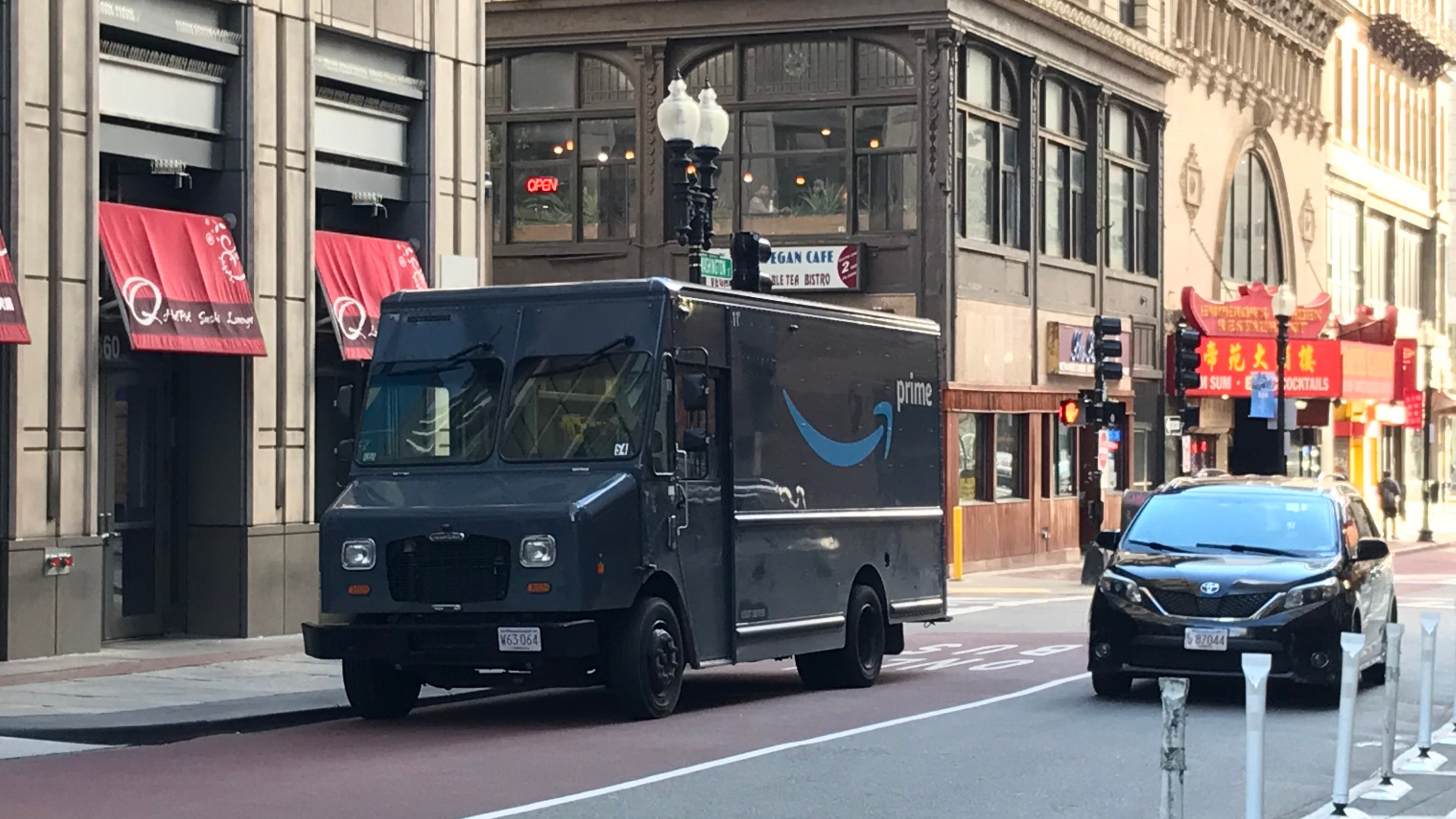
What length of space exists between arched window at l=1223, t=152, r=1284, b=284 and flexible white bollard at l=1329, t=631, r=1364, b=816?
44395mm

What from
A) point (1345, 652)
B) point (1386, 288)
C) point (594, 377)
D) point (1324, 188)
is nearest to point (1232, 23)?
point (1324, 188)

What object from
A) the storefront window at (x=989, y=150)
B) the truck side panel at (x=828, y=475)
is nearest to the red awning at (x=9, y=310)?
the truck side panel at (x=828, y=475)

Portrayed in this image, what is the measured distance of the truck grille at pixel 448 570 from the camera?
50.7 ft

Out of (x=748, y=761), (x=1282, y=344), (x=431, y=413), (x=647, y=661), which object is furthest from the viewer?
(x=1282, y=344)

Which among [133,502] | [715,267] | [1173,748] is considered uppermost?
[715,267]

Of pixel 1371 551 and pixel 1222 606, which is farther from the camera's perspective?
pixel 1371 551

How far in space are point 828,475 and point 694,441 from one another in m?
2.59

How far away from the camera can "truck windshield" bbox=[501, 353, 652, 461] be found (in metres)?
16.0

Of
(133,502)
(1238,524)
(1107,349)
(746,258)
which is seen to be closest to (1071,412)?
(1107,349)

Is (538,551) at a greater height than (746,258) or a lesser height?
lesser

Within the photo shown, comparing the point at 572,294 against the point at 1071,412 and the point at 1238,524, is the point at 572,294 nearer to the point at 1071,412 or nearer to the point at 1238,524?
the point at 1238,524

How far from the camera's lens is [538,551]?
15.3m

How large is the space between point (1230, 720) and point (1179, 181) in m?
35.9

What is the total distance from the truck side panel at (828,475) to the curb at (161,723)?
3.24 meters
